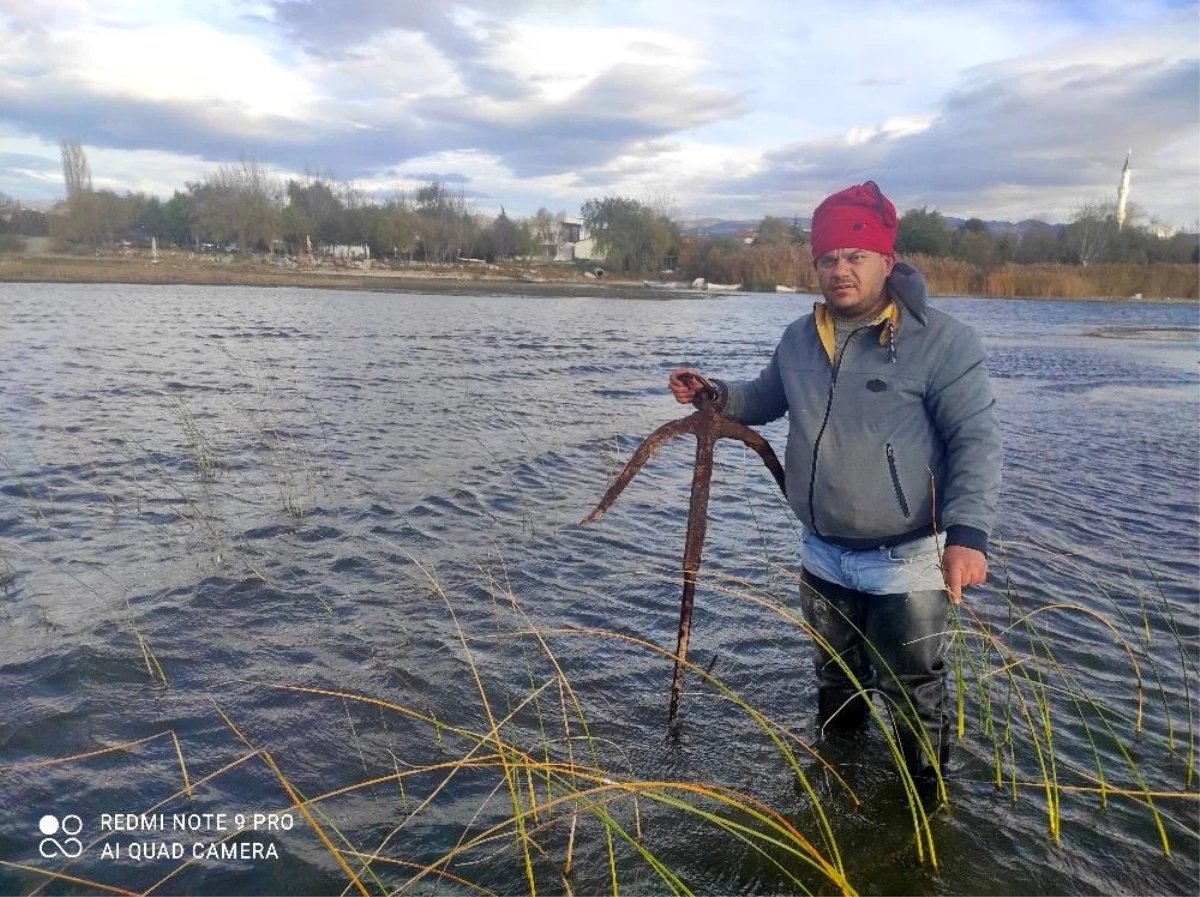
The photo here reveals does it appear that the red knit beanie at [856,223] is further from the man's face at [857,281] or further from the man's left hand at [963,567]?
the man's left hand at [963,567]

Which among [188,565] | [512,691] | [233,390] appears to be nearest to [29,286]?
[233,390]

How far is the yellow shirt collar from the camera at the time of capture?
3305 mm

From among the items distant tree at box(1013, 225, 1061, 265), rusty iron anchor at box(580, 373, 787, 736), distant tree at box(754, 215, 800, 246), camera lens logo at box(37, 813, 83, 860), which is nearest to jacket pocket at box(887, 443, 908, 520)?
rusty iron anchor at box(580, 373, 787, 736)

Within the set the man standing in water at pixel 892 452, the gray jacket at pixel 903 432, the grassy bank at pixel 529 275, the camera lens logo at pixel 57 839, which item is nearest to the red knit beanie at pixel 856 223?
the man standing in water at pixel 892 452

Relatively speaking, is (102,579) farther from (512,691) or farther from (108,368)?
(108,368)

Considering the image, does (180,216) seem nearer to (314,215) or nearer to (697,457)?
(314,215)

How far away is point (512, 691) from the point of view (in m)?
4.61

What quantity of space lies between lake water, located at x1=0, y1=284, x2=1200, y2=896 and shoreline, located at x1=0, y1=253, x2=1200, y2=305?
40.8 metres

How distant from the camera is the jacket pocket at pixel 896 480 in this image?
328cm

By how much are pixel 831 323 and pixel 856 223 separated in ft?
1.34

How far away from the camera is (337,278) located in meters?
60.1

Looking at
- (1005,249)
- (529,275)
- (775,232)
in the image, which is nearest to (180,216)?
(529,275)

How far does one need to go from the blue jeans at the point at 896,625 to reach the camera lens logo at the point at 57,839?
3073mm

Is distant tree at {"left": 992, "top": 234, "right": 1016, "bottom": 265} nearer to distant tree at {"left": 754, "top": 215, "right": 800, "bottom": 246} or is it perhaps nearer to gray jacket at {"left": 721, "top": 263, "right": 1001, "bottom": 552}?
distant tree at {"left": 754, "top": 215, "right": 800, "bottom": 246}
